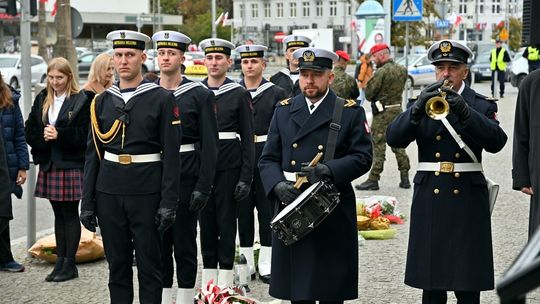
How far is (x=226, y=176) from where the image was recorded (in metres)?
7.67

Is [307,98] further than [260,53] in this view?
No

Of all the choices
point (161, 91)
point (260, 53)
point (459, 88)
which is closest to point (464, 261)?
point (459, 88)

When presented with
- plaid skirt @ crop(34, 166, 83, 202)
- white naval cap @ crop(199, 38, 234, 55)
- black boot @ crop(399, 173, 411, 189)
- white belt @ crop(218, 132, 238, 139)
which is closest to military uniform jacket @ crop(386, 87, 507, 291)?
white belt @ crop(218, 132, 238, 139)

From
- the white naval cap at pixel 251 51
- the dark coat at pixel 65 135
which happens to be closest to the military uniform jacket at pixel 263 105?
the white naval cap at pixel 251 51

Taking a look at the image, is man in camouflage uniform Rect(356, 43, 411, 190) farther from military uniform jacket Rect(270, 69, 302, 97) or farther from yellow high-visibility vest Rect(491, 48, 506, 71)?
yellow high-visibility vest Rect(491, 48, 506, 71)

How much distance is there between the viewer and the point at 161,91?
6273 mm

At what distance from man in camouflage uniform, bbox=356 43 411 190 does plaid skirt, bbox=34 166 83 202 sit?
6069 mm

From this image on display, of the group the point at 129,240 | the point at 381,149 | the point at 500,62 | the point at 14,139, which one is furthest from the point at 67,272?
the point at 500,62

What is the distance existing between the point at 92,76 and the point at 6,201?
1411 millimetres

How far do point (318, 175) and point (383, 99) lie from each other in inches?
323

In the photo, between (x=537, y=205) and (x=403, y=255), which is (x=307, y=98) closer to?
(x=537, y=205)

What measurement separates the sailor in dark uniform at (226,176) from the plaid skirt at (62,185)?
4.27 ft

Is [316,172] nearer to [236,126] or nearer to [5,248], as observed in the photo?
[236,126]

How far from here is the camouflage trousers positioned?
13.7 m
